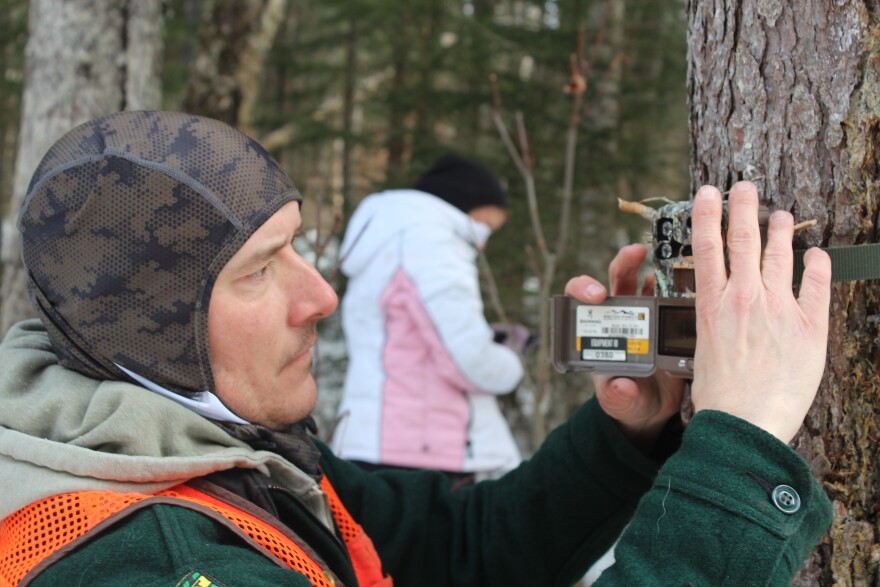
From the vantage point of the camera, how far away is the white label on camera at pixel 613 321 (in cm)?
158

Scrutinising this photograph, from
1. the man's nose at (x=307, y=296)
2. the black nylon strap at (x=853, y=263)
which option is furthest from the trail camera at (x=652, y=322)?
the man's nose at (x=307, y=296)

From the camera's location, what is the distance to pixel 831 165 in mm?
1540

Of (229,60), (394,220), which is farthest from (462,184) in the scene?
(229,60)

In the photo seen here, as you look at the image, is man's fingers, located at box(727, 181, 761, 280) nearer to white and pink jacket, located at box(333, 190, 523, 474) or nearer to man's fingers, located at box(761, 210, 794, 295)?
man's fingers, located at box(761, 210, 794, 295)

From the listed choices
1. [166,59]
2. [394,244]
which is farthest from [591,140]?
[166,59]

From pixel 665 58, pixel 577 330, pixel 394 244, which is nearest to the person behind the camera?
pixel 577 330

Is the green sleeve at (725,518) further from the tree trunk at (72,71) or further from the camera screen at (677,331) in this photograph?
the tree trunk at (72,71)

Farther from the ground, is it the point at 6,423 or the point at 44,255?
the point at 44,255

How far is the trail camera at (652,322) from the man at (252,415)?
2.5 inches

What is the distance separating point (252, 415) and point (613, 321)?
716 millimetres

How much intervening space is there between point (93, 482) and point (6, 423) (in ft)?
0.75

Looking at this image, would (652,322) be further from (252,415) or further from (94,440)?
(94,440)

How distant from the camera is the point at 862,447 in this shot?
1572mm

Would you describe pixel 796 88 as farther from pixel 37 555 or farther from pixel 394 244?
pixel 394 244
